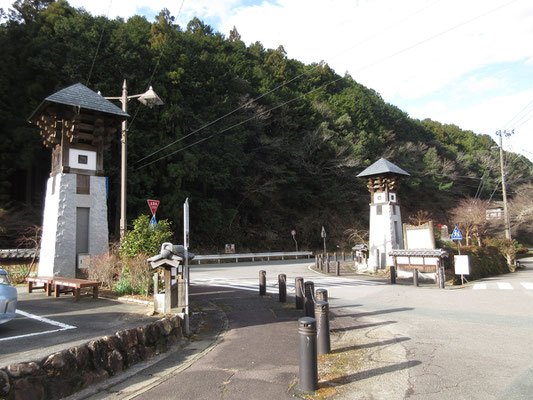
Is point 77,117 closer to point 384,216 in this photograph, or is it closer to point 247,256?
point 384,216

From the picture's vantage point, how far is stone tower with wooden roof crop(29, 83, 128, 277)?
35.6 feet

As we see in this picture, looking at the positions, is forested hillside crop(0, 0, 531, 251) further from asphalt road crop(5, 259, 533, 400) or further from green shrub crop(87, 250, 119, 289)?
green shrub crop(87, 250, 119, 289)

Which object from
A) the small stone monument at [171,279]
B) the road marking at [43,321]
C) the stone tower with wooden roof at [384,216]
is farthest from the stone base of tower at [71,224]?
the stone tower with wooden roof at [384,216]

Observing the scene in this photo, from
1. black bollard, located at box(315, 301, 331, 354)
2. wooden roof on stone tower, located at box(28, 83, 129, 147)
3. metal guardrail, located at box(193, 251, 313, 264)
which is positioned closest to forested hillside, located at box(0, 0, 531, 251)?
metal guardrail, located at box(193, 251, 313, 264)

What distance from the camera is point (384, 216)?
19.6 metres

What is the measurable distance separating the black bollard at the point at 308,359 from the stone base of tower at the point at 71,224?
9281mm

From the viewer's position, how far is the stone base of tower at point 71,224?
35.3ft

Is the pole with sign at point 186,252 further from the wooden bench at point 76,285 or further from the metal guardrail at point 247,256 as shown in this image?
the metal guardrail at point 247,256

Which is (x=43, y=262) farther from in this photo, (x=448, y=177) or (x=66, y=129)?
(x=448, y=177)

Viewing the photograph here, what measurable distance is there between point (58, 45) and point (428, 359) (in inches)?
1127

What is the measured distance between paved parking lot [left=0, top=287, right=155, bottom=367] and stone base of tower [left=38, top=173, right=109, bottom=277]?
1.64 meters

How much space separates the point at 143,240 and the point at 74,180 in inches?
146

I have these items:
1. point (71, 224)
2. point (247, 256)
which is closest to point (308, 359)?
point (71, 224)

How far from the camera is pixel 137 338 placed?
5.18 m
